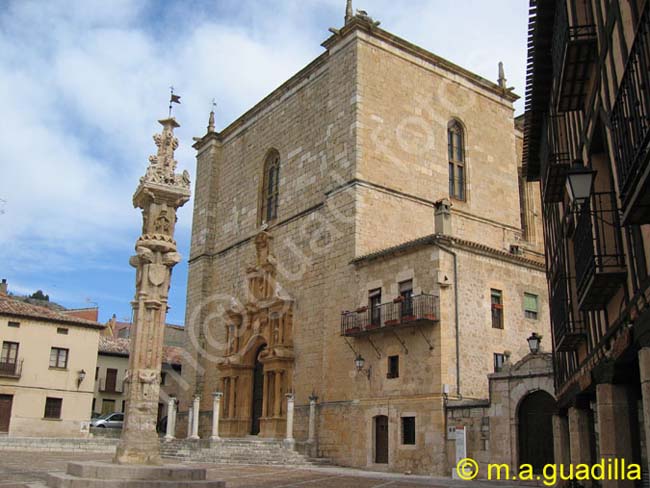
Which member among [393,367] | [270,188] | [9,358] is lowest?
[393,367]

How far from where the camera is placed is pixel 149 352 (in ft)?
38.3

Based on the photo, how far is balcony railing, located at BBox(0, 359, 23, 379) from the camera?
3083 cm

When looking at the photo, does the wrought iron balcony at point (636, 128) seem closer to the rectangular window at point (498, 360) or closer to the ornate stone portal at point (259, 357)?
the rectangular window at point (498, 360)

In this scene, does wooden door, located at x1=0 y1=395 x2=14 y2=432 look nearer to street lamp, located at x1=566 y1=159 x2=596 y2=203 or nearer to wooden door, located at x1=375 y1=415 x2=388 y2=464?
wooden door, located at x1=375 y1=415 x2=388 y2=464

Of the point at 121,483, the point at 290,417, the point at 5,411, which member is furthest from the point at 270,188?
the point at 121,483

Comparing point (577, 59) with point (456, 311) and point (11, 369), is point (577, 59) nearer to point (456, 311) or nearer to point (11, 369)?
point (456, 311)

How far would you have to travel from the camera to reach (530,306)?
21531 mm

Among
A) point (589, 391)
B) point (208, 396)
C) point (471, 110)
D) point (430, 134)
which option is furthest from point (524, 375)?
point (208, 396)

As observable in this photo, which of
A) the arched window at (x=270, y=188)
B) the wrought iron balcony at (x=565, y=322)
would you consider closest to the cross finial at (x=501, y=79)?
the arched window at (x=270, y=188)

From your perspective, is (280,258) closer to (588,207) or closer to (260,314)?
(260,314)

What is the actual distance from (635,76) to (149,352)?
28.8 feet

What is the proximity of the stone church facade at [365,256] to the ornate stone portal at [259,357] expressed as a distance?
61mm

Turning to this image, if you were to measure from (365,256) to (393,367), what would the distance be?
3.58 m

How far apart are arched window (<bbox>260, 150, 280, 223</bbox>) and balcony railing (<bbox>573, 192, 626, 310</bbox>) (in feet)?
69.9
